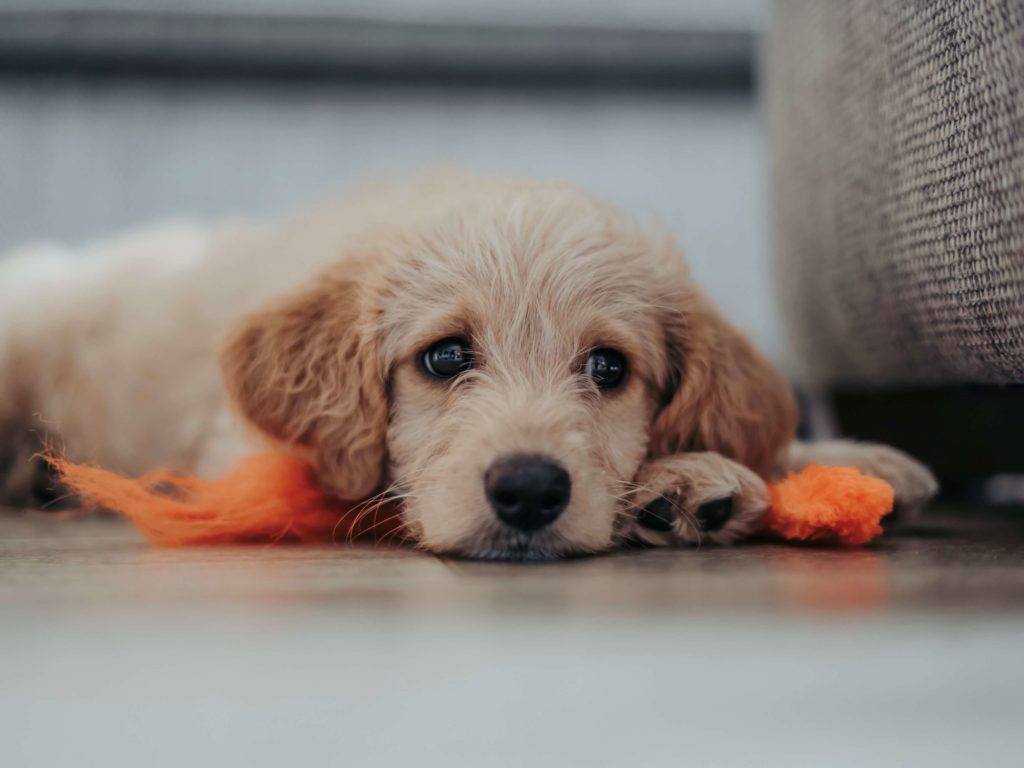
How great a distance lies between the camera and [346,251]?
2297 millimetres

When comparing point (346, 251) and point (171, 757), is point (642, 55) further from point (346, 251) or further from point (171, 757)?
point (171, 757)

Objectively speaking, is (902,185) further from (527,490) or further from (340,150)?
(340,150)

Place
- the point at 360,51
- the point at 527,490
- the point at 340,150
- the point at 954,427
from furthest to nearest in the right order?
1. the point at 340,150
2. the point at 360,51
3. the point at 954,427
4. the point at 527,490

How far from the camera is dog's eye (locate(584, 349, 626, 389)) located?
207 centimetres

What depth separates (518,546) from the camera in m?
1.73

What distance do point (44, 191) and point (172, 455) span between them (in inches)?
63.6

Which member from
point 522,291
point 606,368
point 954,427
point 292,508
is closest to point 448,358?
point 522,291

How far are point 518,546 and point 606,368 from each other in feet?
1.72

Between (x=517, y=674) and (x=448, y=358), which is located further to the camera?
(x=448, y=358)

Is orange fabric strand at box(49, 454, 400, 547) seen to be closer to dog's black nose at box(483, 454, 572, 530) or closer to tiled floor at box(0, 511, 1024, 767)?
dog's black nose at box(483, 454, 572, 530)

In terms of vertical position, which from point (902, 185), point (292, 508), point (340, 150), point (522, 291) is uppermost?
point (340, 150)

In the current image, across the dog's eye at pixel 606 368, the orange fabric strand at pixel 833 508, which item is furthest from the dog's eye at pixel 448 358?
the orange fabric strand at pixel 833 508

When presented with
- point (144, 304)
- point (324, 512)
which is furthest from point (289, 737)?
point (144, 304)

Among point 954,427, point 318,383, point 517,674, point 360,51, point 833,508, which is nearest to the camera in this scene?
point 517,674
